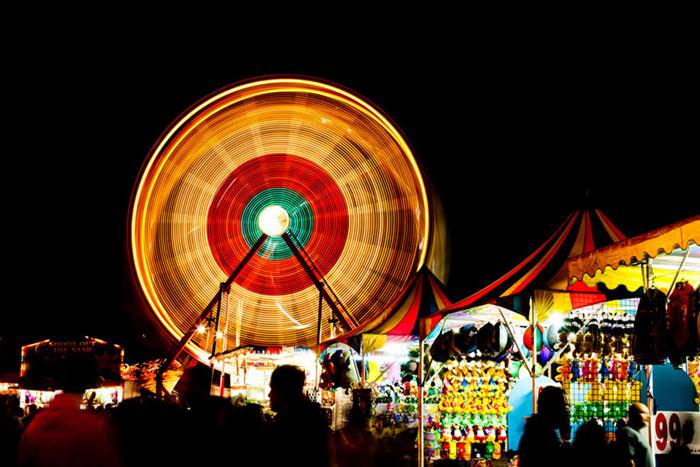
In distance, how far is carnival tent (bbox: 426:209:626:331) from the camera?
24.1 feet

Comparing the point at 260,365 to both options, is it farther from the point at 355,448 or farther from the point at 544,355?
the point at 355,448

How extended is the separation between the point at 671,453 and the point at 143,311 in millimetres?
16128

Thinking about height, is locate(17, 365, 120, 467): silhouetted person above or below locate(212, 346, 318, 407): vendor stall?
below

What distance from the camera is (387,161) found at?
20297 mm

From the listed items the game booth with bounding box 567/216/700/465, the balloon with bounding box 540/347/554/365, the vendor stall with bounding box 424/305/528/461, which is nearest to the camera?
the game booth with bounding box 567/216/700/465

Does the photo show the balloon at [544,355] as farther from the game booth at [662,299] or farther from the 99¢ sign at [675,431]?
the 99¢ sign at [675,431]

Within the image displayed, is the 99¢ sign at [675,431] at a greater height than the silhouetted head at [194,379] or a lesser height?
lesser

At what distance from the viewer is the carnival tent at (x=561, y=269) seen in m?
7.34

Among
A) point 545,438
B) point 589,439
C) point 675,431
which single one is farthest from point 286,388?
point 675,431

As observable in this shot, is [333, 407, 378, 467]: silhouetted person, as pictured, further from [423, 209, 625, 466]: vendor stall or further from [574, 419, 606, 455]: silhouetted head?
[423, 209, 625, 466]: vendor stall

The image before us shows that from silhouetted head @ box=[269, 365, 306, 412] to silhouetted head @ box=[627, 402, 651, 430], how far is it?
11.0 ft

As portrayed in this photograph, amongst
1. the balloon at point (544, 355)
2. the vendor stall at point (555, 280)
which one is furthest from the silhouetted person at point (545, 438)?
the balloon at point (544, 355)

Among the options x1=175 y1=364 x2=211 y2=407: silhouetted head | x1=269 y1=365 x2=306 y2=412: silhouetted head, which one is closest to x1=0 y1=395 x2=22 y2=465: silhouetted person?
x1=269 y1=365 x2=306 y2=412: silhouetted head

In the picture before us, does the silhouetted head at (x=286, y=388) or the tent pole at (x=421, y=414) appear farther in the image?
the tent pole at (x=421, y=414)
